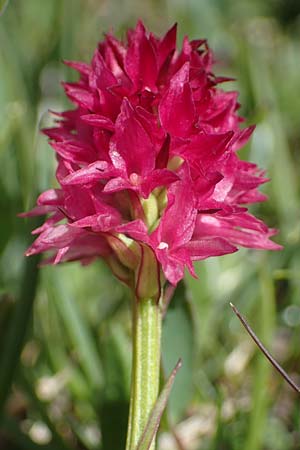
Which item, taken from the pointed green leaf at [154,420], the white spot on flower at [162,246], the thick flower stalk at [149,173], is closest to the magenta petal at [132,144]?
the thick flower stalk at [149,173]

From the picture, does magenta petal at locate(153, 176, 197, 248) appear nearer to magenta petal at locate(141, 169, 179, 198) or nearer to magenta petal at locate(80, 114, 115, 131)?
magenta petal at locate(141, 169, 179, 198)

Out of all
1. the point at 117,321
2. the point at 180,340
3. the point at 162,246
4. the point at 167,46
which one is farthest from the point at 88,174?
the point at 117,321

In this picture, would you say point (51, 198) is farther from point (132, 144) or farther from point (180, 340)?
point (180, 340)

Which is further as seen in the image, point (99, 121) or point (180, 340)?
point (180, 340)

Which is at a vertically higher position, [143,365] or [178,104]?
[178,104]

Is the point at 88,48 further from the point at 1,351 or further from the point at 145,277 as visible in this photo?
the point at 145,277

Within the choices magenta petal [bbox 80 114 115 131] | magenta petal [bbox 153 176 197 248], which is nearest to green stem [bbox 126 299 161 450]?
magenta petal [bbox 153 176 197 248]

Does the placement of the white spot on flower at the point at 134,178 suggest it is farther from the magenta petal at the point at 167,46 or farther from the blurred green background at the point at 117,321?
the blurred green background at the point at 117,321

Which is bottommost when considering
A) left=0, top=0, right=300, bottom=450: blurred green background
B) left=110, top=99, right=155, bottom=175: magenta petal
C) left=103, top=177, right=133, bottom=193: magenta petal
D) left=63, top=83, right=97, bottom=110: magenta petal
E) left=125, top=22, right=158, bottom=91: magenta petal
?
left=0, top=0, right=300, bottom=450: blurred green background
